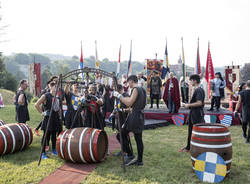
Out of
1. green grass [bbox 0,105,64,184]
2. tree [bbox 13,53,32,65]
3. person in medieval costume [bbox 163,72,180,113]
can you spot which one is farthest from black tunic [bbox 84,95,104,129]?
tree [bbox 13,53,32,65]

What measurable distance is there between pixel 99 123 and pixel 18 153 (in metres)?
2.03

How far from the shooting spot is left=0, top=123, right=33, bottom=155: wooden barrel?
4.94 meters

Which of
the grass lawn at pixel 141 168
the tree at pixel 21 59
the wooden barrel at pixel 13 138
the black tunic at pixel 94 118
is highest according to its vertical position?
the tree at pixel 21 59

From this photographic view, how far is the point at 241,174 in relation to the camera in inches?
159

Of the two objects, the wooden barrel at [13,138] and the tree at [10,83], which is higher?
the tree at [10,83]

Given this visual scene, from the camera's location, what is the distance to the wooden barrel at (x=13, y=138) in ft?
16.2

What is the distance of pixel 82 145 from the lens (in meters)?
4.32

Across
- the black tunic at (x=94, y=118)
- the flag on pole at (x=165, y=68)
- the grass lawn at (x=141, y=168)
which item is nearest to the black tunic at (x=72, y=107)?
the black tunic at (x=94, y=118)

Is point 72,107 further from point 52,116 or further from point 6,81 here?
point 6,81

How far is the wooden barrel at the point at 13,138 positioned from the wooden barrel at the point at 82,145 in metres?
1.28

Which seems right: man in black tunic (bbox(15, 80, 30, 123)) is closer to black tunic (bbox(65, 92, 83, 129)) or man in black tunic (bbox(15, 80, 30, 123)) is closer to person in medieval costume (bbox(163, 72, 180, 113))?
black tunic (bbox(65, 92, 83, 129))

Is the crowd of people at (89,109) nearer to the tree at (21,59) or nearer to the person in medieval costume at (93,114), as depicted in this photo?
the person in medieval costume at (93,114)

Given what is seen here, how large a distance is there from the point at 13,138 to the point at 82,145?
73.3 inches

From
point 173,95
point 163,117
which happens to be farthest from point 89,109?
point 173,95
